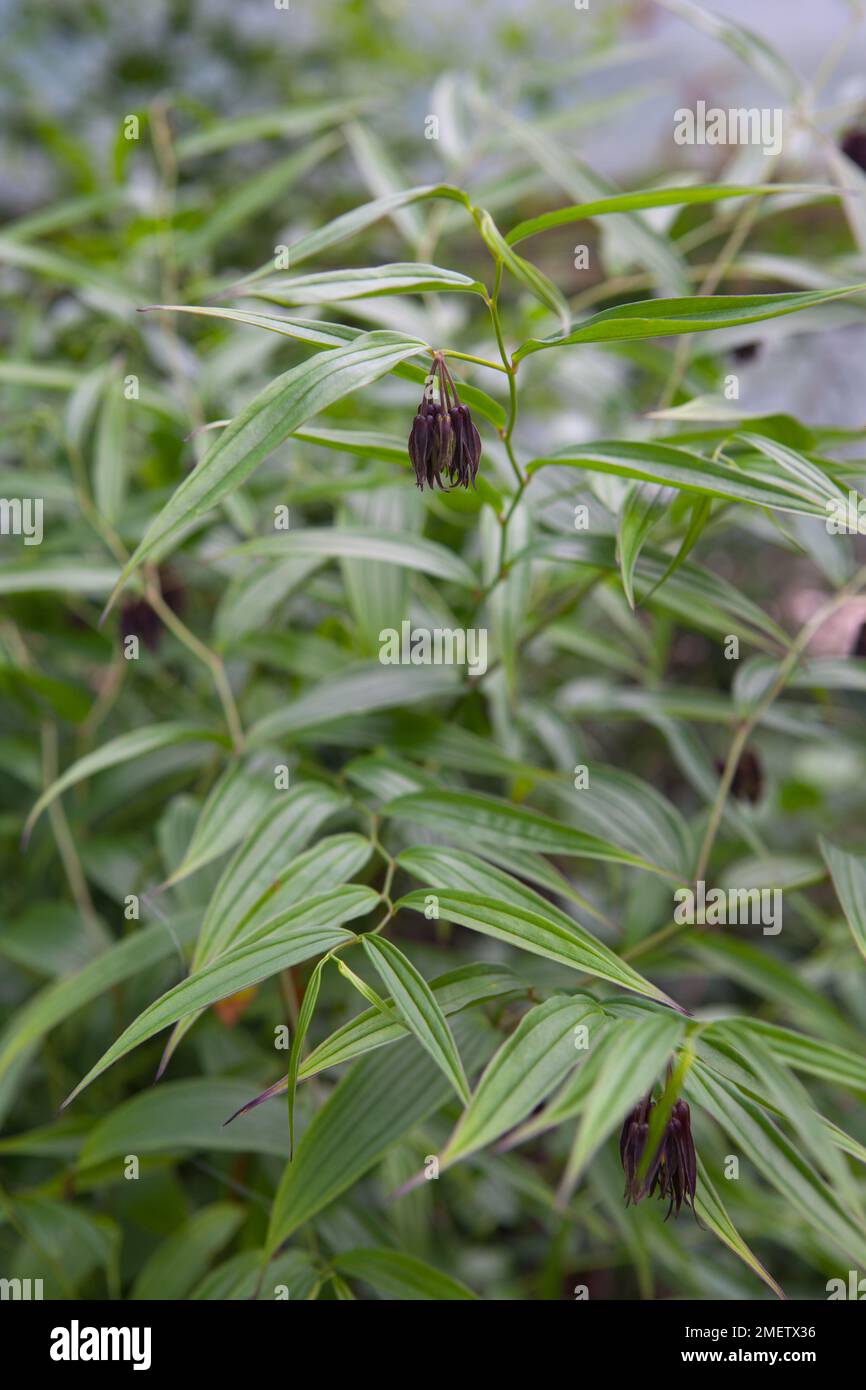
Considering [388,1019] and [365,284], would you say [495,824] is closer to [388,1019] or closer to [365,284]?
[388,1019]

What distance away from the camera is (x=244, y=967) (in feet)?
1.16

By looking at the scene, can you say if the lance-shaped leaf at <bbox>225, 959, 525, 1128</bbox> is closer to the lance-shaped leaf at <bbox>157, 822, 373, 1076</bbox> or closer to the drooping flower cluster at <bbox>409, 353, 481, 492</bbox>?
the lance-shaped leaf at <bbox>157, 822, 373, 1076</bbox>

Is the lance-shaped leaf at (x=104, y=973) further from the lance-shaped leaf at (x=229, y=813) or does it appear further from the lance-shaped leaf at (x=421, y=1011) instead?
the lance-shaped leaf at (x=421, y=1011)

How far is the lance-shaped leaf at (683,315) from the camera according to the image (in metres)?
0.37

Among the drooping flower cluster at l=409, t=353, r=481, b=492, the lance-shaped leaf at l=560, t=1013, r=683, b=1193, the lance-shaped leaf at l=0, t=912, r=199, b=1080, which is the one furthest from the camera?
the lance-shaped leaf at l=0, t=912, r=199, b=1080

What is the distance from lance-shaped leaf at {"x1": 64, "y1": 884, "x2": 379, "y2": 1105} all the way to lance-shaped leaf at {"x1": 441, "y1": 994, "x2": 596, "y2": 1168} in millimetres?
70

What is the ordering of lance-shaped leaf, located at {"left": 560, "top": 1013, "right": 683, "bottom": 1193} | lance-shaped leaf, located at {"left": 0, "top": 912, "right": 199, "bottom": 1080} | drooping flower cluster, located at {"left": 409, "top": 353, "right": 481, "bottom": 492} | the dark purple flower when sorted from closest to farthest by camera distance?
1. lance-shaped leaf, located at {"left": 560, "top": 1013, "right": 683, "bottom": 1193}
2. drooping flower cluster, located at {"left": 409, "top": 353, "right": 481, "bottom": 492}
3. lance-shaped leaf, located at {"left": 0, "top": 912, "right": 199, "bottom": 1080}
4. the dark purple flower

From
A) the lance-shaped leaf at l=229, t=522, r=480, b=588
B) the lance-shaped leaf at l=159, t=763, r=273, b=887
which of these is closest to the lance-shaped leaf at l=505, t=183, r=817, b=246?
the lance-shaped leaf at l=229, t=522, r=480, b=588

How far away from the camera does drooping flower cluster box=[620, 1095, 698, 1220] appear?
36 cm

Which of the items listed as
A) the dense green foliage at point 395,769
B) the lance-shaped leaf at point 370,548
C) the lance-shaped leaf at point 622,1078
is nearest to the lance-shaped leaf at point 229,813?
the dense green foliage at point 395,769

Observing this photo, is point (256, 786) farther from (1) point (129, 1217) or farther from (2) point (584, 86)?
(2) point (584, 86)

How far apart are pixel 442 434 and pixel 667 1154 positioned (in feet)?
0.87

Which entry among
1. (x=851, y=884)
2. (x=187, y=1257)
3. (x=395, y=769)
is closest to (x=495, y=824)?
(x=395, y=769)
